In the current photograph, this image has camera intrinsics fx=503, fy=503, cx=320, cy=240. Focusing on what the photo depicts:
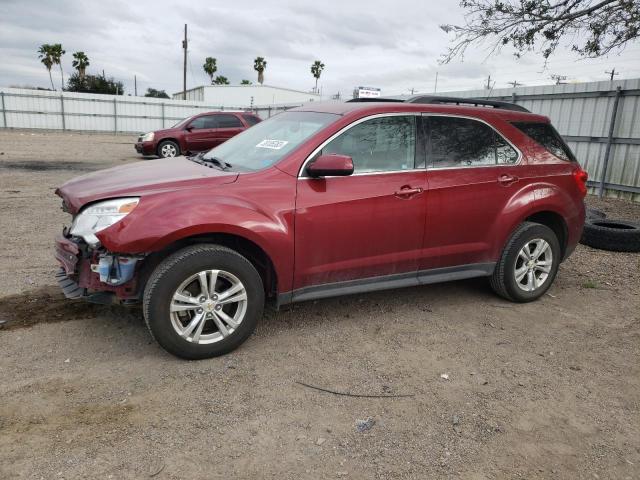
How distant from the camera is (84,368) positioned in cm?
328

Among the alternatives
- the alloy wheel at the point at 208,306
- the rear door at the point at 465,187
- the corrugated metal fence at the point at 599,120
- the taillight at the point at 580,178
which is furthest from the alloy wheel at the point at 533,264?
the corrugated metal fence at the point at 599,120

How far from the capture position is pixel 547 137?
15.7ft

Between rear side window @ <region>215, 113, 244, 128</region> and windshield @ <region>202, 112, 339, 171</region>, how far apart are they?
458 inches

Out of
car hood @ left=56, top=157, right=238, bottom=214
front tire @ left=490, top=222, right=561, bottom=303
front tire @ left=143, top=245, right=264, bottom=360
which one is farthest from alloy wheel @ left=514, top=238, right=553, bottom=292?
car hood @ left=56, top=157, right=238, bottom=214

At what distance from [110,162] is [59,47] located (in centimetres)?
5964

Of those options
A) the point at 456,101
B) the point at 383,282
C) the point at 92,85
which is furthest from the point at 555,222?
the point at 92,85

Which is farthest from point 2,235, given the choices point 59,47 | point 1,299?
point 59,47

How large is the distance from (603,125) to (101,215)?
1077 cm

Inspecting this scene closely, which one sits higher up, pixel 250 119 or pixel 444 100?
pixel 250 119

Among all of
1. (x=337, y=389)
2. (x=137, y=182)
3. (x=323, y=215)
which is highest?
(x=137, y=182)

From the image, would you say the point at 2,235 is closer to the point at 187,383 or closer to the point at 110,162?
the point at 187,383

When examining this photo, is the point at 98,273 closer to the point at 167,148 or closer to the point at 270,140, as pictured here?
the point at 270,140

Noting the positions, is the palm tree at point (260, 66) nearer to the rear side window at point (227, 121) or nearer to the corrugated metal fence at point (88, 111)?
the corrugated metal fence at point (88, 111)

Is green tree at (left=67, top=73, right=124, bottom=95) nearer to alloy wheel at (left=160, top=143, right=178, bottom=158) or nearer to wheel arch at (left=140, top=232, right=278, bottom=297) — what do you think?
alloy wheel at (left=160, top=143, right=178, bottom=158)
